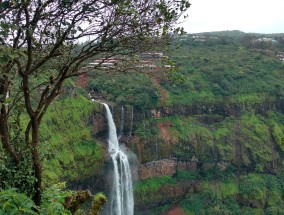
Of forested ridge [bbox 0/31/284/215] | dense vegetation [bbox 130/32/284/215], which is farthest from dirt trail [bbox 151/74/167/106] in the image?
dense vegetation [bbox 130/32/284/215]

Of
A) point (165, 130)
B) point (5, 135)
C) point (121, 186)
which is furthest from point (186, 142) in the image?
point (5, 135)

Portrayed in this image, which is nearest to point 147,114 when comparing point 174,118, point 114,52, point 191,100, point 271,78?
point 174,118

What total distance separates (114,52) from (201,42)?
54868 mm

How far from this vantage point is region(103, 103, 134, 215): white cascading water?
27.0 metres

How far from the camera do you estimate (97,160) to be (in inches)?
1056

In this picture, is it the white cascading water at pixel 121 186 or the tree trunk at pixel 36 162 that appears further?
the white cascading water at pixel 121 186

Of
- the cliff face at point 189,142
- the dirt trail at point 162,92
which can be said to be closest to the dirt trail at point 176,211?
the cliff face at point 189,142

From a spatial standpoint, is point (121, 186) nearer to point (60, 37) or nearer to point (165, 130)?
point (165, 130)

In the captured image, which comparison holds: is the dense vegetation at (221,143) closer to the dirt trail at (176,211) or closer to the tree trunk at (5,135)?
the dirt trail at (176,211)

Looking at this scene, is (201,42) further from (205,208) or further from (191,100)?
(205,208)

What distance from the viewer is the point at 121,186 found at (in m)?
27.5

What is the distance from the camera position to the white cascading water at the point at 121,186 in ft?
88.5

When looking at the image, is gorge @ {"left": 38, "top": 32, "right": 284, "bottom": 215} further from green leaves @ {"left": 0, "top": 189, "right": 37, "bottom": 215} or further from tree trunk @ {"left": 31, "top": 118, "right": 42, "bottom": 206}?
green leaves @ {"left": 0, "top": 189, "right": 37, "bottom": 215}

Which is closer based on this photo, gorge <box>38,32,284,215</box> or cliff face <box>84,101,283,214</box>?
gorge <box>38,32,284,215</box>
